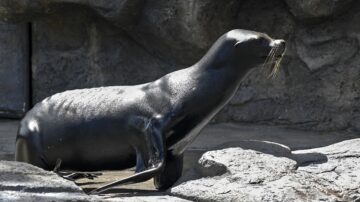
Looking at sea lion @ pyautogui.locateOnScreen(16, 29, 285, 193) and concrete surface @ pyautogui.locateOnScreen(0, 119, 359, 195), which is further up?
sea lion @ pyautogui.locateOnScreen(16, 29, 285, 193)

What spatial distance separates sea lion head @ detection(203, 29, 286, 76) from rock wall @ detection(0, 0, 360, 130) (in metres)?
2.54

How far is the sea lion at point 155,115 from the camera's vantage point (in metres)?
4.80

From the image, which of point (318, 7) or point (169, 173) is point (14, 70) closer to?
point (318, 7)

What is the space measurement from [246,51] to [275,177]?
774mm

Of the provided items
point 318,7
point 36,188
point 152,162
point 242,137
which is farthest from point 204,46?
point 36,188

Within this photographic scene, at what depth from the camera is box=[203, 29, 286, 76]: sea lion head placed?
489 centimetres

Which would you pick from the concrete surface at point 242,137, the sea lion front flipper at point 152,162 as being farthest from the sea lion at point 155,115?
the concrete surface at point 242,137

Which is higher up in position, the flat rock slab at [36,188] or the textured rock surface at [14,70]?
the flat rock slab at [36,188]

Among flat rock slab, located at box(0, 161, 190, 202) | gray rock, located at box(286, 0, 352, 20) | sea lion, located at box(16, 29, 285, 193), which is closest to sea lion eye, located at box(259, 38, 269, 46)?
sea lion, located at box(16, 29, 285, 193)

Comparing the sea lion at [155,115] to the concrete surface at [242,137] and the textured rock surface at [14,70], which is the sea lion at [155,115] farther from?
the textured rock surface at [14,70]

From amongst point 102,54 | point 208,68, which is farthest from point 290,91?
point 208,68

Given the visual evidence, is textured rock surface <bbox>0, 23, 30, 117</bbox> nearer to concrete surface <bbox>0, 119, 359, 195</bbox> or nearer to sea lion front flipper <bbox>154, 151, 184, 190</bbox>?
concrete surface <bbox>0, 119, 359, 195</bbox>

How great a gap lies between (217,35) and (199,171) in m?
3.10

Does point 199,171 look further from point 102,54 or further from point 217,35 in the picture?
point 102,54
